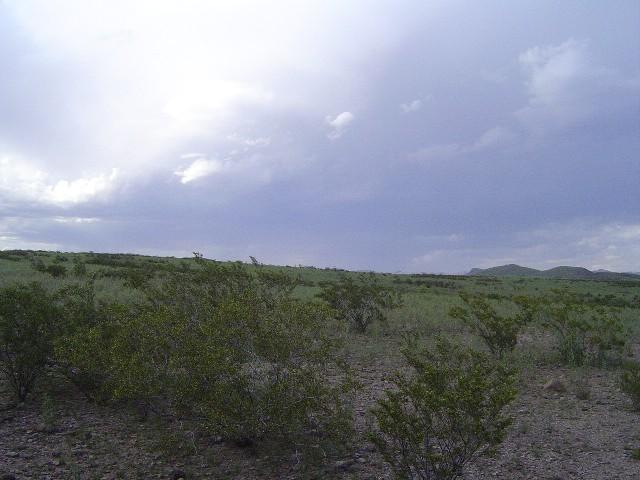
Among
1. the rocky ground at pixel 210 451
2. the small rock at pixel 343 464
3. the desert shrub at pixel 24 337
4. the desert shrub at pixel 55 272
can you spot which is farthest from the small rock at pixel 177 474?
the desert shrub at pixel 55 272

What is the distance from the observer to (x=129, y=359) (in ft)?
21.1

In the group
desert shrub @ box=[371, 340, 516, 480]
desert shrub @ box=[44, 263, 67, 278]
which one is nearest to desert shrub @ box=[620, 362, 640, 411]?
desert shrub @ box=[371, 340, 516, 480]

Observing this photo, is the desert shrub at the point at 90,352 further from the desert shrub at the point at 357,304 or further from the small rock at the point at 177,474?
the desert shrub at the point at 357,304

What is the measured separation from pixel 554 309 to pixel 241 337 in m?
9.02

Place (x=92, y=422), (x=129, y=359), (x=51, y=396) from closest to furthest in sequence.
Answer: (x=129, y=359)
(x=92, y=422)
(x=51, y=396)

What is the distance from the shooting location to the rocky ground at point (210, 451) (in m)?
5.54

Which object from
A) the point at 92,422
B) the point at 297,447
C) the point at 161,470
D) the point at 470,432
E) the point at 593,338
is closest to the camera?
the point at 470,432

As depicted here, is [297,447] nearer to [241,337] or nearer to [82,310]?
[241,337]

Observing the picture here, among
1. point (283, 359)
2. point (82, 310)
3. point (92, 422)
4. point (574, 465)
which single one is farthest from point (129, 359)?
point (574, 465)

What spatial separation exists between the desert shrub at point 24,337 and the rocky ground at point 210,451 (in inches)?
17.0

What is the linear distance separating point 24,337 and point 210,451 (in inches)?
138

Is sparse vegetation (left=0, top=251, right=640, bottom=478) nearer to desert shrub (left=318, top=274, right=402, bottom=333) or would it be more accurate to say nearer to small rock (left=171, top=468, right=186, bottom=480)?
small rock (left=171, top=468, right=186, bottom=480)

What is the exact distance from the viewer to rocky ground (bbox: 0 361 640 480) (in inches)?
218

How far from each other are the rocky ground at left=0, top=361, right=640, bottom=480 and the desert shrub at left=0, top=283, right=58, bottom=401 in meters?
0.43
